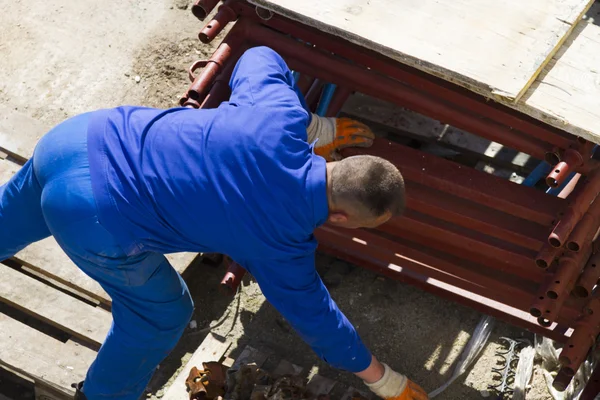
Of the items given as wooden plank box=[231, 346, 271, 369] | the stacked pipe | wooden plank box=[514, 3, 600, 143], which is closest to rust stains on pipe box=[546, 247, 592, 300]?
the stacked pipe

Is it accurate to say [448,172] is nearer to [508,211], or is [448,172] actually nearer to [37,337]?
[508,211]

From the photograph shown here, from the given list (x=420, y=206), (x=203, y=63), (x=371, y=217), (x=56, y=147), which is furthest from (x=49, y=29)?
(x=371, y=217)

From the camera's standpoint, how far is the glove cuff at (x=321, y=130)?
3.95 meters

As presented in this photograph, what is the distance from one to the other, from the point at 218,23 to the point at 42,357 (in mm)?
1967

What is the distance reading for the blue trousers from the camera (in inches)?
140

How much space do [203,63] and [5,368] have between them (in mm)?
1995

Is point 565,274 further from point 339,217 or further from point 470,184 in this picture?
point 339,217

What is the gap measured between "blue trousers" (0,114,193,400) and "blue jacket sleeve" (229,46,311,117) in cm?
67

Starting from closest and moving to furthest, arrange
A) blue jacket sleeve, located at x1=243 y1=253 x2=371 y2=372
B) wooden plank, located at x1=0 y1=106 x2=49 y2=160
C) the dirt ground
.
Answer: blue jacket sleeve, located at x1=243 y1=253 x2=371 y2=372
the dirt ground
wooden plank, located at x1=0 y1=106 x2=49 y2=160

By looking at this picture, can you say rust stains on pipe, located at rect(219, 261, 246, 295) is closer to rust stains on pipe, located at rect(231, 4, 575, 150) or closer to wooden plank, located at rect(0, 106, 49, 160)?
rust stains on pipe, located at rect(231, 4, 575, 150)

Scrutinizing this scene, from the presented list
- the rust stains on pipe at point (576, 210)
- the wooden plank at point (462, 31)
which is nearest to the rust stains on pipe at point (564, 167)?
the rust stains on pipe at point (576, 210)

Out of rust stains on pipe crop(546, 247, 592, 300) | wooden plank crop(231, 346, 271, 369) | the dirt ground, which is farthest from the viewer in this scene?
the dirt ground

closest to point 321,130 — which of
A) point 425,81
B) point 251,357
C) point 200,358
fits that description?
point 425,81

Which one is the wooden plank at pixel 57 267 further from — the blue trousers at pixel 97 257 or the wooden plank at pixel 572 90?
the wooden plank at pixel 572 90
